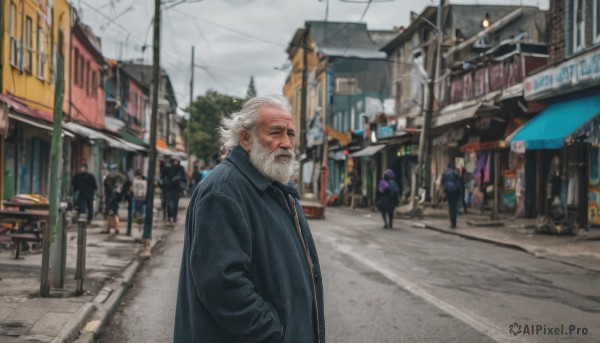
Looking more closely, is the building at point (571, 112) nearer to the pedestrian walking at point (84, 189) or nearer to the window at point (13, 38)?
the pedestrian walking at point (84, 189)

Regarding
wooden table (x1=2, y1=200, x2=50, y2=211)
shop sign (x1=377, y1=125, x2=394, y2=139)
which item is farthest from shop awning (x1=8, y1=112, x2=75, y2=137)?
shop sign (x1=377, y1=125, x2=394, y2=139)

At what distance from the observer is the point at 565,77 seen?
61.9 feet

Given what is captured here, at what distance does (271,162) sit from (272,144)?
0.09 metres

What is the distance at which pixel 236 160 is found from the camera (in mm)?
3078

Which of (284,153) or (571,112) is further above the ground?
(571,112)

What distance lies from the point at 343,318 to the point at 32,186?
50.3 ft

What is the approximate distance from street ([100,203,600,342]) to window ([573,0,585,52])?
6695 millimetres

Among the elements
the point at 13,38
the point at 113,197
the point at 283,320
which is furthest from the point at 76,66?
the point at 283,320

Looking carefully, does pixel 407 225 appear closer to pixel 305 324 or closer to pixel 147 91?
pixel 305 324

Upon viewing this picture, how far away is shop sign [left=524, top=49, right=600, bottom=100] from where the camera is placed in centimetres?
1739

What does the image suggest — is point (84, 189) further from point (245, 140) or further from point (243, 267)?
point (243, 267)

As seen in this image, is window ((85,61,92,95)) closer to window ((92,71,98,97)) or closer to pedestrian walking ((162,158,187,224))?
window ((92,71,98,97))

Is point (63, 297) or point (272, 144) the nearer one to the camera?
point (272, 144)

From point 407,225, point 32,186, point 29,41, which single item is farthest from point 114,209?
point 407,225
